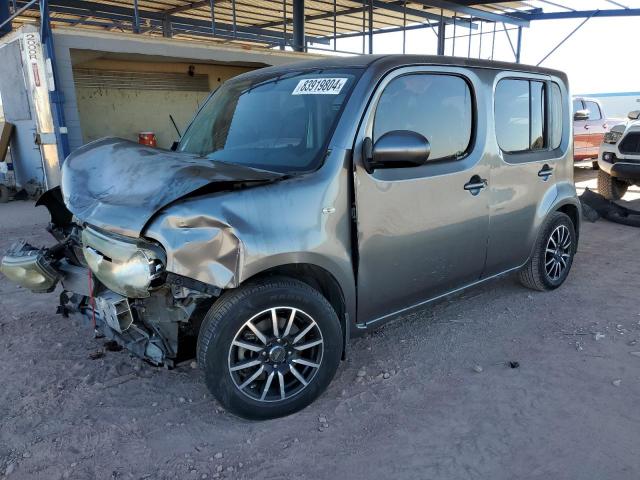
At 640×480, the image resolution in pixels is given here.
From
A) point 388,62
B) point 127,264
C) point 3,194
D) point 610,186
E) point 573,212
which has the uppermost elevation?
point 388,62

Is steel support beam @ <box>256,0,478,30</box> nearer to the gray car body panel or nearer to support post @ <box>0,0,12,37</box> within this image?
→ support post @ <box>0,0,12,37</box>

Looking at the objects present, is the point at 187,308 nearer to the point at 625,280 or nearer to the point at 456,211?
the point at 456,211

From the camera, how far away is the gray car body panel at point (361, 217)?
2422mm

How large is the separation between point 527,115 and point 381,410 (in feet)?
8.83

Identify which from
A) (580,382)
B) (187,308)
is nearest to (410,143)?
(187,308)

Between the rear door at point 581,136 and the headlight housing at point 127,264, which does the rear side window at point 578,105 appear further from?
the headlight housing at point 127,264

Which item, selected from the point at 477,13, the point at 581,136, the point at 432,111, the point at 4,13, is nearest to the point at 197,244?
the point at 432,111

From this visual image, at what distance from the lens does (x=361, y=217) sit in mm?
2928

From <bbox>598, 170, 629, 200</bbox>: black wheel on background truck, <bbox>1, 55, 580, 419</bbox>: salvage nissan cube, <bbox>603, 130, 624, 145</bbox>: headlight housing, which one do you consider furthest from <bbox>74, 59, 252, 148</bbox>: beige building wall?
<bbox>1, 55, 580, 419</bbox>: salvage nissan cube

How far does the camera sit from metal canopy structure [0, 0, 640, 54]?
13352 millimetres

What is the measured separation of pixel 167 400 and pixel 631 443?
2.55m

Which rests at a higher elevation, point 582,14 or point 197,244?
point 582,14

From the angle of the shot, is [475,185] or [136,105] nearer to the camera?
[475,185]

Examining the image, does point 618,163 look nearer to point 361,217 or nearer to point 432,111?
point 432,111
